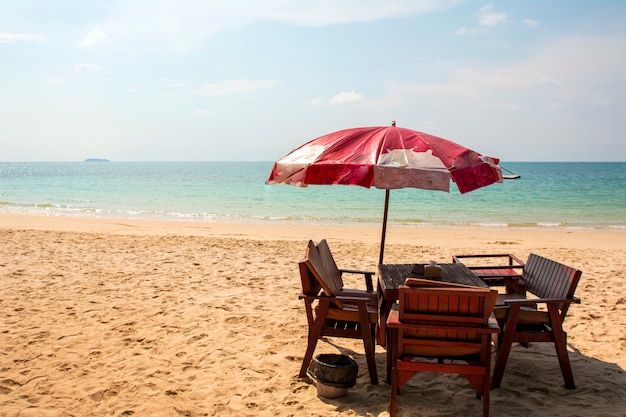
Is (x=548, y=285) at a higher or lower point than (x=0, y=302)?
higher

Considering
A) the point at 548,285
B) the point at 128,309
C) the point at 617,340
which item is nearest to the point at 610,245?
the point at 617,340

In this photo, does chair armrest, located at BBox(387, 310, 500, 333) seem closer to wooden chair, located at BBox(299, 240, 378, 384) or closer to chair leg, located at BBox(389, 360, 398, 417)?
chair leg, located at BBox(389, 360, 398, 417)

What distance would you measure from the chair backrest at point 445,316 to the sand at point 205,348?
0.68 metres

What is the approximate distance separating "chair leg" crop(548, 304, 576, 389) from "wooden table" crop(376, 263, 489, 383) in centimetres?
58

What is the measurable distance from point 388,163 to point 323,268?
1323mm

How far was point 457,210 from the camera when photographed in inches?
1023

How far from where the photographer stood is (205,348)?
4949mm

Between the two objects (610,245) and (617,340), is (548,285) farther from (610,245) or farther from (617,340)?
(610,245)

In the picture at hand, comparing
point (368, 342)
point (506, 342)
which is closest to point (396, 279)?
point (368, 342)

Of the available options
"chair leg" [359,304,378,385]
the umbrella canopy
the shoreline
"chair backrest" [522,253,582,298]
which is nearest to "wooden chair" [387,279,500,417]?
"chair leg" [359,304,378,385]

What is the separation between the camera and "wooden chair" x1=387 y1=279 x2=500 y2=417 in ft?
11.1

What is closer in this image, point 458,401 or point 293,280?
point 458,401

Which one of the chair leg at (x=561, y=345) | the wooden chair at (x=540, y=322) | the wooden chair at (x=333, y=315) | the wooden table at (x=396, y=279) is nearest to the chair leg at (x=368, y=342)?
the wooden chair at (x=333, y=315)

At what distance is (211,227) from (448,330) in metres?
14.6
